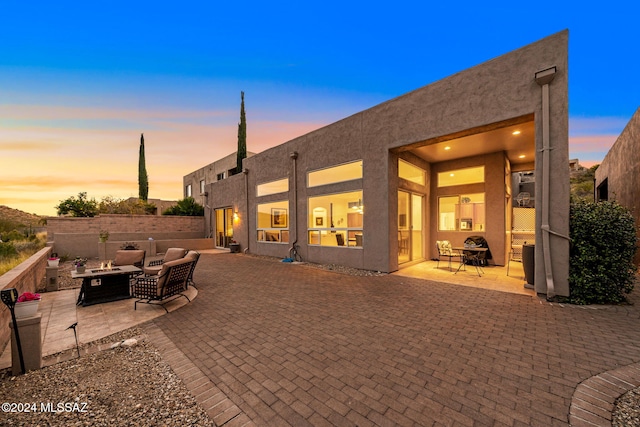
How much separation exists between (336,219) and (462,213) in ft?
16.5

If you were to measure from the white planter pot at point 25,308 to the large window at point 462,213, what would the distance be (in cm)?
1097

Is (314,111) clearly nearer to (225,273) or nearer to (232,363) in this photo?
(225,273)

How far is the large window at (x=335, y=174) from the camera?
8539 millimetres

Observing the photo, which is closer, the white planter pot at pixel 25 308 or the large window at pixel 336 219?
the white planter pot at pixel 25 308

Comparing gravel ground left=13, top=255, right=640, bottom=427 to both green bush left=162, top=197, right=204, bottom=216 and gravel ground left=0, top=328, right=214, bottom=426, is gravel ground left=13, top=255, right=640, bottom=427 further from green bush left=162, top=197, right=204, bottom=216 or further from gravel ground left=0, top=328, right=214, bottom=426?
green bush left=162, top=197, right=204, bottom=216

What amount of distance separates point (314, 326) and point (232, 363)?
54.5 inches

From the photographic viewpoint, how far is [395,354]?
2943 millimetres

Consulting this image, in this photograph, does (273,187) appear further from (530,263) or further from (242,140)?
(242,140)

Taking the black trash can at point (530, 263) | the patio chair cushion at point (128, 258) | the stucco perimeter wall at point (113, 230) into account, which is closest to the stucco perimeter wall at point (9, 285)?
the patio chair cushion at point (128, 258)

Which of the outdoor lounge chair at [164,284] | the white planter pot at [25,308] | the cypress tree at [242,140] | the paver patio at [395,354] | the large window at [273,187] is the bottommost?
the paver patio at [395,354]

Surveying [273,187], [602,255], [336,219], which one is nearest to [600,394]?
[602,255]

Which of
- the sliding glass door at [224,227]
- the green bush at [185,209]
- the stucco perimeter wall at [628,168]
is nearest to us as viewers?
the stucco perimeter wall at [628,168]

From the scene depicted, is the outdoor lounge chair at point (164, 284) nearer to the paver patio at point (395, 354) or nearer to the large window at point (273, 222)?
the paver patio at point (395, 354)

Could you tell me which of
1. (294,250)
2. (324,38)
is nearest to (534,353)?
(294,250)
